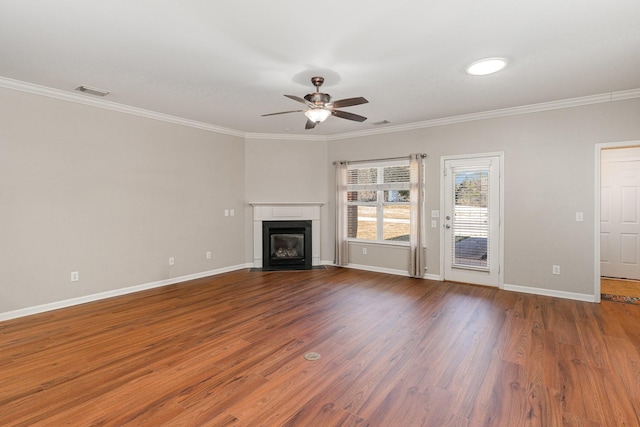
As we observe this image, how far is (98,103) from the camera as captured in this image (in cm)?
439

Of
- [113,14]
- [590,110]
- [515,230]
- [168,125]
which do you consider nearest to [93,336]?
[113,14]

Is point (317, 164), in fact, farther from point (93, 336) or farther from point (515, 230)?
point (93, 336)

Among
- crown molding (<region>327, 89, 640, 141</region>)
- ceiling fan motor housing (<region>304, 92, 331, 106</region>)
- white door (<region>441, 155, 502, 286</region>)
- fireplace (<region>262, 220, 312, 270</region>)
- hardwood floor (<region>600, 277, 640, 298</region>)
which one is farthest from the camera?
fireplace (<region>262, 220, 312, 270</region>)

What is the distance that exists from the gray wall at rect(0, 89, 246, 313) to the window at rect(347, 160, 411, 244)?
249cm

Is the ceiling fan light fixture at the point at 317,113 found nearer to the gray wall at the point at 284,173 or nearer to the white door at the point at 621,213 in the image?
the gray wall at the point at 284,173

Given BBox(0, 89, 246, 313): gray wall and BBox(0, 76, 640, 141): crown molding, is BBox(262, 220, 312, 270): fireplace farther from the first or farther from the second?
BBox(0, 76, 640, 141): crown molding

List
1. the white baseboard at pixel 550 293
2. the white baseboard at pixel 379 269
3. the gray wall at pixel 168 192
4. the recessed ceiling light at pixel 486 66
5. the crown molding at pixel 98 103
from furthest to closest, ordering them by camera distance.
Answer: the white baseboard at pixel 379 269 → the white baseboard at pixel 550 293 → the gray wall at pixel 168 192 → the crown molding at pixel 98 103 → the recessed ceiling light at pixel 486 66

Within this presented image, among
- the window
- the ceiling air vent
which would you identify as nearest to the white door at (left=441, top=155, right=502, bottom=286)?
the window

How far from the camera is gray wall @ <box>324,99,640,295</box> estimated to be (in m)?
4.29

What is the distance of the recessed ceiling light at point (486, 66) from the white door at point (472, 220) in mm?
1931

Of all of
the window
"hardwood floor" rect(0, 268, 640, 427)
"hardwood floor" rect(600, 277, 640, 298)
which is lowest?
"hardwood floor" rect(0, 268, 640, 427)

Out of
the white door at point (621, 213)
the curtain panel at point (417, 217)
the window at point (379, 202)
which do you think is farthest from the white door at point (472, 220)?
the white door at point (621, 213)

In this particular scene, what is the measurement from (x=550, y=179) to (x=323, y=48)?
3.80 meters

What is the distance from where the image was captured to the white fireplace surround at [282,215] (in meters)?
6.44
